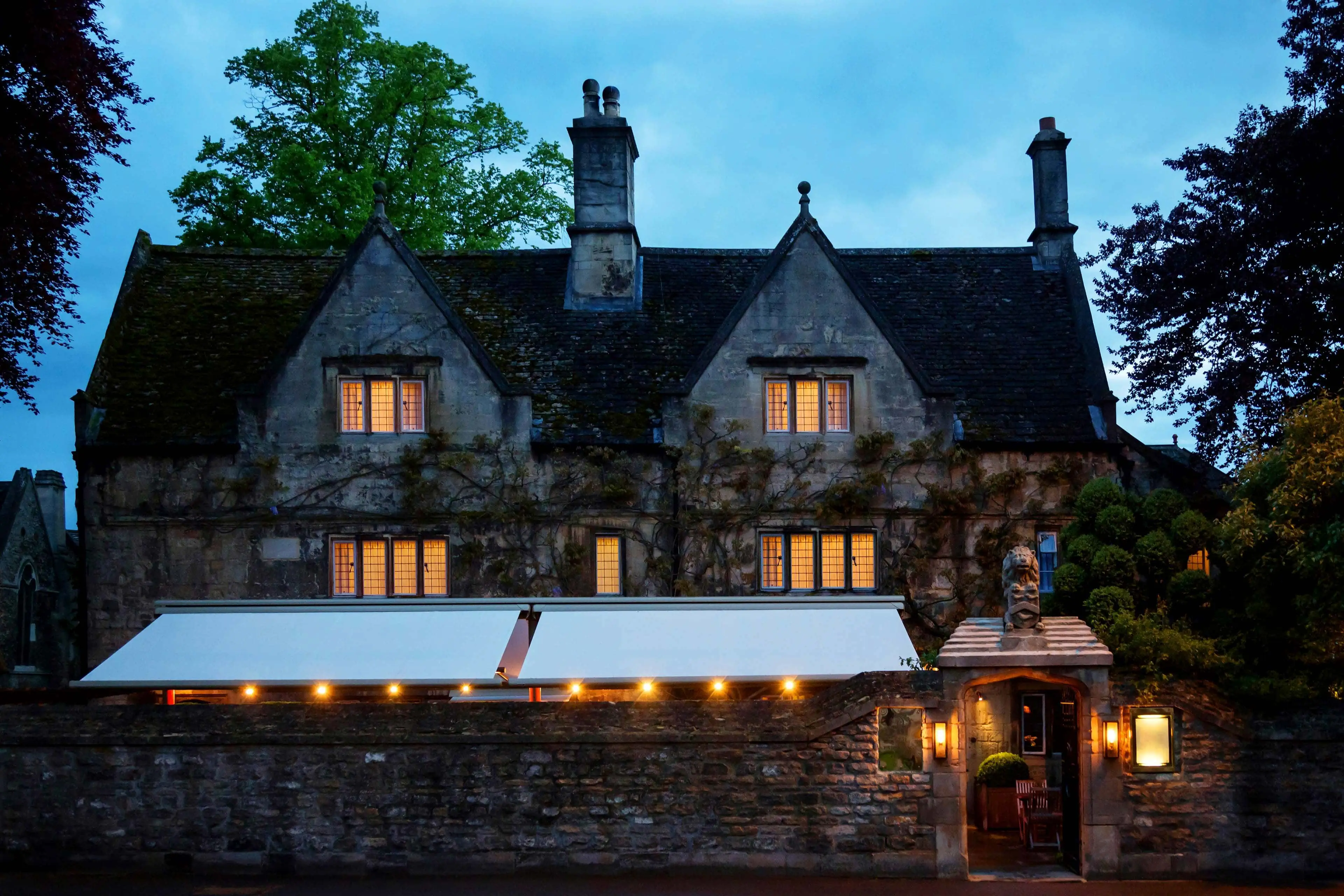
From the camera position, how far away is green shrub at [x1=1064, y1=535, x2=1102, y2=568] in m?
17.5

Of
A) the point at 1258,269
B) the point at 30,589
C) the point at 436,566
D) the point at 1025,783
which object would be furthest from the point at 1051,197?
the point at 30,589

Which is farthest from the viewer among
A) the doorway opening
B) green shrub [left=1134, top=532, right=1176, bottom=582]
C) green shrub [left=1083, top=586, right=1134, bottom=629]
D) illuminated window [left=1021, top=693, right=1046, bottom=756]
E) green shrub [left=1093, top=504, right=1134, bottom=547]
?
illuminated window [left=1021, top=693, right=1046, bottom=756]

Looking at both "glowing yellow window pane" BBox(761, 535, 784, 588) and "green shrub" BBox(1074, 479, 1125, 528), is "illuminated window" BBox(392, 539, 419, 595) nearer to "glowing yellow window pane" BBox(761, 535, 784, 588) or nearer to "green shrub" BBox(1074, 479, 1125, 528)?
"glowing yellow window pane" BBox(761, 535, 784, 588)

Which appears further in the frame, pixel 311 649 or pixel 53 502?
pixel 53 502

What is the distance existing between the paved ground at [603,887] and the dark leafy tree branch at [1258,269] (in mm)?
8724

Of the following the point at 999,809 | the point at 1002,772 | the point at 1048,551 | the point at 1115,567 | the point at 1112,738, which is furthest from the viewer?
the point at 1048,551

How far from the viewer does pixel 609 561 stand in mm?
21844

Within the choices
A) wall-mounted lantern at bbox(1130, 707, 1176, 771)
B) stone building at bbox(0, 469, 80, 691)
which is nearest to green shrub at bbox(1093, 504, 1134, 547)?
wall-mounted lantern at bbox(1130, 707, 1176, 771)

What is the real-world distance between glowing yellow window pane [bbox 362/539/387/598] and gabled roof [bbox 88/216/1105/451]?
3.18m

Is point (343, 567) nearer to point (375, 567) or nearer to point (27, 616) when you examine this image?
point (375, 567)

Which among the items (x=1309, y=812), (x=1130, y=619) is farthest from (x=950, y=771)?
(x=1309, y=812)

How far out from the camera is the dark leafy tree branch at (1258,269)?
2117 centimetres

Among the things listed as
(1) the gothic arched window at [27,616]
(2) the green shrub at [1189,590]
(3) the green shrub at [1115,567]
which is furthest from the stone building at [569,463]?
(1) the gothic arched window at [27,616]

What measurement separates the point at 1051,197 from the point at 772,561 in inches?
403
